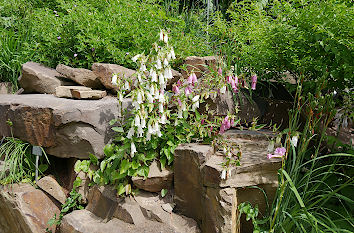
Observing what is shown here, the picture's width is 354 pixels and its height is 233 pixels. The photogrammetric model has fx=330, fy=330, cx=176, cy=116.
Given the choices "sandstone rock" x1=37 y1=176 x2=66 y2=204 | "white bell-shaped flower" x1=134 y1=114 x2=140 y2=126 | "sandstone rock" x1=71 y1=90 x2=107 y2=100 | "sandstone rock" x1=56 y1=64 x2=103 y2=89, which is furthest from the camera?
"sandstone rock" x1=56 y1=64 x2=103 y2=89

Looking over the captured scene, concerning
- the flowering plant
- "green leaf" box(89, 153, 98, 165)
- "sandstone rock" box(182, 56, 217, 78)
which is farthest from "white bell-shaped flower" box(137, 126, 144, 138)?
"sandstone rock" box(182, 56, 217, 78)

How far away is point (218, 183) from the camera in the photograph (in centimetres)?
232

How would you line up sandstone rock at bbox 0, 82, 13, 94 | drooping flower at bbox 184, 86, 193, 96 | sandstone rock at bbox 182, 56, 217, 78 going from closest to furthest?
drooping flower at bbox 184, 86, 193, 96, sandstone rock at bbox 182, 56, 217, 78, sandstone rock at bbox 0, 82, 13, 94

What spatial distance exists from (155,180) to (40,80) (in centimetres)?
203

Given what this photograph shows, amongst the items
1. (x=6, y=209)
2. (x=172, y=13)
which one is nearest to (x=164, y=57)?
(x=6, y=209)

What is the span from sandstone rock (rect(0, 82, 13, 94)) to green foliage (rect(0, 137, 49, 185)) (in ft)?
4.70

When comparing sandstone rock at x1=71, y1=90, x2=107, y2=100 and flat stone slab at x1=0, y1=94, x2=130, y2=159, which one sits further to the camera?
sandstone rock at x1=71, y1=90, x2=107, y2=100

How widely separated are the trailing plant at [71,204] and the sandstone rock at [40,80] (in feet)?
4.38

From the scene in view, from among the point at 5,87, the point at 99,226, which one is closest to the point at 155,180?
the point at 99,226

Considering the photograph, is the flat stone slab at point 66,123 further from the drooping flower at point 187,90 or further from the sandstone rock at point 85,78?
the drooping flower at point 187,90

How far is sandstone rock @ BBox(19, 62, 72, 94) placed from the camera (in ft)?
12.6

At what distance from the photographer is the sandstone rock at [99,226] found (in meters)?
2.49

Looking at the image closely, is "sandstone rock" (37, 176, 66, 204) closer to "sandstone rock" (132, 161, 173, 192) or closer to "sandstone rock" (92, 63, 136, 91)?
"sandstone rock" (132, 161, 173, 192)

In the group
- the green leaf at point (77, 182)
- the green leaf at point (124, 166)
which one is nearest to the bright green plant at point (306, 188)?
the green leaf at point (124, 166)
